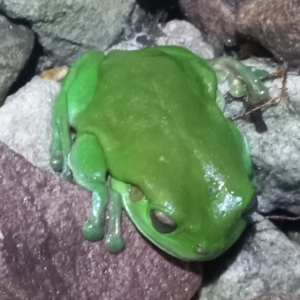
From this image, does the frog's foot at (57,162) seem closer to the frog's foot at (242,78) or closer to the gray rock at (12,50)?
the gray rock at (12,50)

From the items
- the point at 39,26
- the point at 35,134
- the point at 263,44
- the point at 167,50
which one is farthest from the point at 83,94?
the point at 263,44

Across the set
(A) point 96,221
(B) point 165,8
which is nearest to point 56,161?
(A) point 96,221

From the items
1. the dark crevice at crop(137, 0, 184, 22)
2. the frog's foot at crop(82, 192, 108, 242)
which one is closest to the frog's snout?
the frog's foot at crop(82, 192, 108, 242)

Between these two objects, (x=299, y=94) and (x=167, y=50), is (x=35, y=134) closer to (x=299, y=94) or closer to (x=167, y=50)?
(x=167, y=50)

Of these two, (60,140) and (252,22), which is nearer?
(60,140)

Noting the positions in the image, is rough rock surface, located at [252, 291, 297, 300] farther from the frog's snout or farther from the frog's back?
the frog's back

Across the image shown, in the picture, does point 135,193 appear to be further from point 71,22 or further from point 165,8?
point 165,8

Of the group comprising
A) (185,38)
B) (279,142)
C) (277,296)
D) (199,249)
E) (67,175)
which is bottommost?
(277,296)

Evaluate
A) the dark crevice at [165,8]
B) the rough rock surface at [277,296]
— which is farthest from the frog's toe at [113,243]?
the dark crevice at [165,8]
